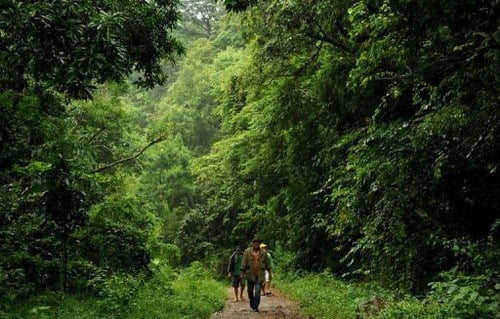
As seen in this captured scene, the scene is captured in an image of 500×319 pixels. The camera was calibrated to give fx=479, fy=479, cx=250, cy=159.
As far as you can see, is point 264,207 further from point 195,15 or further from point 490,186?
point 195,15

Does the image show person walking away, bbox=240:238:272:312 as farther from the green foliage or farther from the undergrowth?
the green foliage

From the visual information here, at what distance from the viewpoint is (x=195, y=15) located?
179 ft

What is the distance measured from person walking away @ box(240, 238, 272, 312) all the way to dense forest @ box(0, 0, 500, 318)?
3.76 feet

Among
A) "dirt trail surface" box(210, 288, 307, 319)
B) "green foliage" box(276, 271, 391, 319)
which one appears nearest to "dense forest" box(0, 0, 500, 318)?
"green foliage" box(276, 271, 391, 319)

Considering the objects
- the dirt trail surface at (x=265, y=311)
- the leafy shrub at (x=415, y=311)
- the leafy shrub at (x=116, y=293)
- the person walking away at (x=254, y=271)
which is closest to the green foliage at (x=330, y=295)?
the dirt trail surface at (x=265, y=311)

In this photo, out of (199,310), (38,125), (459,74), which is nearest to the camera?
(459,74)

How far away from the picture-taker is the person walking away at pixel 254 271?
10788 millimetres

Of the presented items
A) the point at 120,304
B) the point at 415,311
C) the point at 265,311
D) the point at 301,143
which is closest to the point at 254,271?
the point at 265,311

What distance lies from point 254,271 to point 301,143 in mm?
6075

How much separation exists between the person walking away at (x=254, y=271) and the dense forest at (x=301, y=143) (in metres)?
1.14

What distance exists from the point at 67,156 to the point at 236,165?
14994 millimetres

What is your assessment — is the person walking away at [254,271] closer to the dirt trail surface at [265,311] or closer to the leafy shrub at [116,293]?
the dirt trail surface at [265,311]

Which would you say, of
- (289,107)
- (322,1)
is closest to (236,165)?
(289,107)

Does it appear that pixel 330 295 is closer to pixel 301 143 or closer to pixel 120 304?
pixel 120 304
